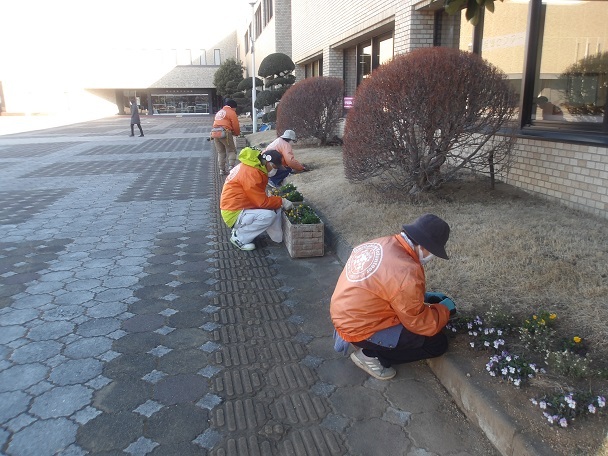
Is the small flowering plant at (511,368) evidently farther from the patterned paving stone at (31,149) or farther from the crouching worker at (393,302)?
the patterned paving stone at (31,149)

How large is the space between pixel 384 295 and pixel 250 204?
3.26 metres

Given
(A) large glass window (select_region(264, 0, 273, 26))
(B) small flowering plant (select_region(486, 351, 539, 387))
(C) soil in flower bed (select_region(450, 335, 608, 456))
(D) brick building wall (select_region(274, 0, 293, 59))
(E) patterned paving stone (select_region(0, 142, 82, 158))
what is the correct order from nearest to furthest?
(C) soil in flower bed (select_region(450, 335, 608, 456)), (B) small flowering plant (select_region(486, 351, 539, 387)), (E) patterned paving stone (select_region(0, 142, 82, 158)), (D) brick building wall (select_region(274, 0, 293, 59)), (A) large glass window (select_region(264, 0, 273, 26))

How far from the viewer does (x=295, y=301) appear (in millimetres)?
4449

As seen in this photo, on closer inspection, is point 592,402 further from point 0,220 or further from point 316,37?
point 316,37

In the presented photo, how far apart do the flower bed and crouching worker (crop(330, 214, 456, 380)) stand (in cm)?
223

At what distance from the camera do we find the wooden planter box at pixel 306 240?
17.9ft

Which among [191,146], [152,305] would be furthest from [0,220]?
[191,146]

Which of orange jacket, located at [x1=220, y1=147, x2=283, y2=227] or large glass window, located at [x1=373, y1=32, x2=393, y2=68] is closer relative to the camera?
orange jacket, located at [x1=220, y1=147, x2=283, y2=227]

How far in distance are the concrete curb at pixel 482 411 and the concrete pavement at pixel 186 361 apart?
60 mm

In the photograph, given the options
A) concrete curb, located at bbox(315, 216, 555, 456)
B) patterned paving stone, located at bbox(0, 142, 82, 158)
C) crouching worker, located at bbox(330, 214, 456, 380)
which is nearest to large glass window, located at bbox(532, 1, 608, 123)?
crouching worker, located at bbox(330, 214, 456, 380)

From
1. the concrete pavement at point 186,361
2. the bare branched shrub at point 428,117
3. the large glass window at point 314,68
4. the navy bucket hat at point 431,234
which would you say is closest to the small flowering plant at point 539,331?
the concrete pavement at point 186,361

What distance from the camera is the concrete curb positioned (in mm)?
2363

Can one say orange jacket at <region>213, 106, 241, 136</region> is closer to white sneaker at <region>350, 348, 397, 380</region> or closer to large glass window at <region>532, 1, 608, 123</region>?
large glass window at <region>532, 1, 608, 123</region>

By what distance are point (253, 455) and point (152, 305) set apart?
85.9 inches
